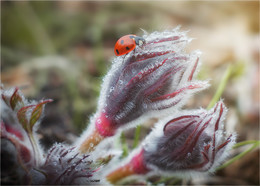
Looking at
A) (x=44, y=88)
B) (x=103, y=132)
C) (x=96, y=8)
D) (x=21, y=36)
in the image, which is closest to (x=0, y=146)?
(x=103, y=132)

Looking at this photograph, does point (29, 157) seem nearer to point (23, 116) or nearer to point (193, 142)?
point (23, 116)

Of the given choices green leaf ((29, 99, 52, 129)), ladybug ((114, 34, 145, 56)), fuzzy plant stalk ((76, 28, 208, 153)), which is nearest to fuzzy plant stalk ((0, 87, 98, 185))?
green leaf ((29, 99, 52, 129))

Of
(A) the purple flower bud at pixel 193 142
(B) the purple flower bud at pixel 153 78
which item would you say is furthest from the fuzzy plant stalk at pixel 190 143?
(B) the purple flower bud at pixel 153 78

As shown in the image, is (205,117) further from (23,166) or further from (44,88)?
(44,88)

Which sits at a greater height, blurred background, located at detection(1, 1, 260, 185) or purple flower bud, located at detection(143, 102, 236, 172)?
blurred background, located at detection(1, 1, 260, 185)

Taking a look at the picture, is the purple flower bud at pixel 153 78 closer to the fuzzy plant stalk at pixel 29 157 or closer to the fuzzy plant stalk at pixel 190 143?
the fuzzy plant stalk at pixel 190 143

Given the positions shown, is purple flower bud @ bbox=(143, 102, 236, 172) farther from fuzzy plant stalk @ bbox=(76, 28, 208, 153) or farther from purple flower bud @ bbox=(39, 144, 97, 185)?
purple flower bud @ bbox=(39, 144, 97, 185)

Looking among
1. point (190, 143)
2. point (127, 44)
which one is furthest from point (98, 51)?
point (190, 143)
